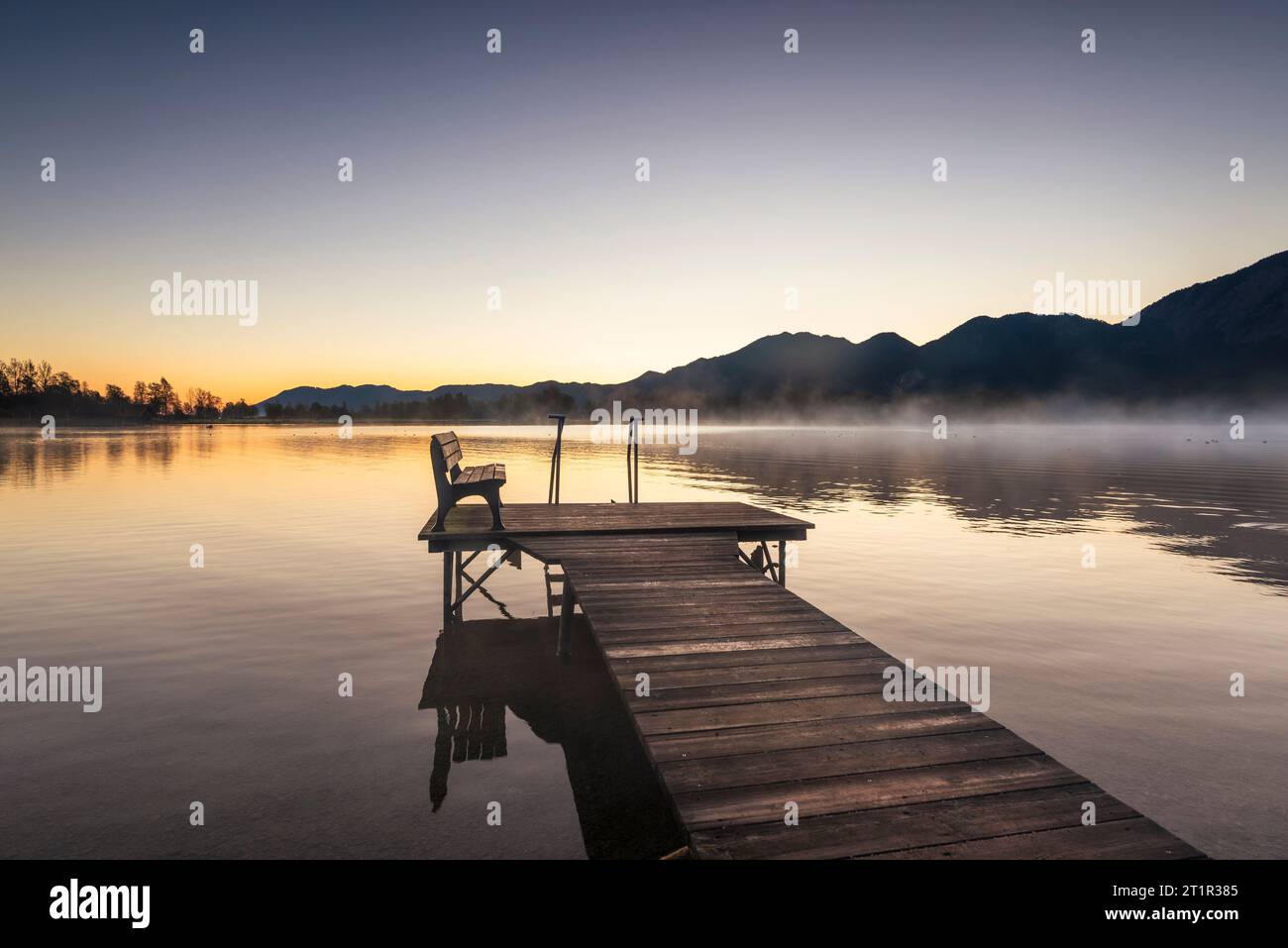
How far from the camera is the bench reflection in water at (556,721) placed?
19.9 feet

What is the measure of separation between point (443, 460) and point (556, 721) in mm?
4864

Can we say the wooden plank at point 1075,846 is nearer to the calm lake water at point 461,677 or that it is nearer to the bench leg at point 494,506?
the calm lake water at point 461,677

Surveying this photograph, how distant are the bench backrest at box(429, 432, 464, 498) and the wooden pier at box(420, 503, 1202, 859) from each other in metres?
3.52

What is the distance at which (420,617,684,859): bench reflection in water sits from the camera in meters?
6.07

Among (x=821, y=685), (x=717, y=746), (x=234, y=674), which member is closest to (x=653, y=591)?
(x=821, y=685)

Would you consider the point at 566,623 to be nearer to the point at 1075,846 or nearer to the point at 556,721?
the point at 556,721

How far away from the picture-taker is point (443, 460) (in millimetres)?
11344

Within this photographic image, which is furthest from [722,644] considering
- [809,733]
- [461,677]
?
[461,677]

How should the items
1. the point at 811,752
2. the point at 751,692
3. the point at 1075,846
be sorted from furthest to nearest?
the point at 751,692 < the point at 811,752 < the point at 1075,846

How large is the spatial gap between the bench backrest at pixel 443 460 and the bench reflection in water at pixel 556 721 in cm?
253

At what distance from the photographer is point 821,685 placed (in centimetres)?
618

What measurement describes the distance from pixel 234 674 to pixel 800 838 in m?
8.49

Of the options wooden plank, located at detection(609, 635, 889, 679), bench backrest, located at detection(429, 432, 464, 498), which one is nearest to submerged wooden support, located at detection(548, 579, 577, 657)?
bench backrest, located at detection(429, 432, 464, 498)
